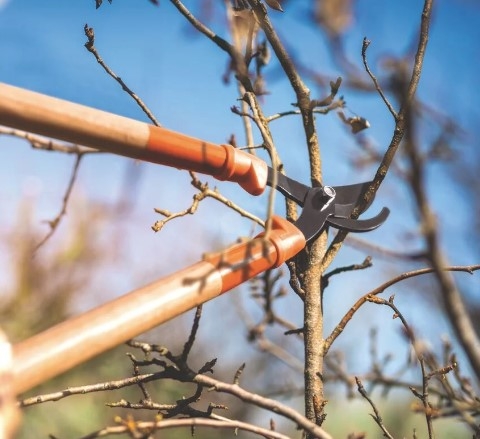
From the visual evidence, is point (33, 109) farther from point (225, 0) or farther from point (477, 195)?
point (477, 195)

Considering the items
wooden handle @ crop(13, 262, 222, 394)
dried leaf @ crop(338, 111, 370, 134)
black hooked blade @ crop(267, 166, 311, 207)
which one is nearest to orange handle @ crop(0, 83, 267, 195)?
black hooked blade @ crop(267, 166, 311, 207)

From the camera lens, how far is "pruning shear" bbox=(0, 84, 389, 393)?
73cm

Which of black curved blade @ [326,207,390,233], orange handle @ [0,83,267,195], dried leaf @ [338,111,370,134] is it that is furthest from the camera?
dried leaf @ [338,111,370,134]

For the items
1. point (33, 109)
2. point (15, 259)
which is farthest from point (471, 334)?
point (15, 259)

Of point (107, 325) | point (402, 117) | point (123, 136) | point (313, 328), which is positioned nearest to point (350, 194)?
point (402, 117)

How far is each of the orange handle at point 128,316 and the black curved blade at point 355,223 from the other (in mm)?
244

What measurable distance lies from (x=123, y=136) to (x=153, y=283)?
258 mm

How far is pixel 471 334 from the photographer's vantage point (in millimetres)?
537

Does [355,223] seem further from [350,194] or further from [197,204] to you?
[197,204]

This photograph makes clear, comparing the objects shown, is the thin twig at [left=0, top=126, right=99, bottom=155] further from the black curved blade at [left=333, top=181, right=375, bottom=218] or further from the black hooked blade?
the black curved blade at [left=333, top=181, right=375, bottom=218]

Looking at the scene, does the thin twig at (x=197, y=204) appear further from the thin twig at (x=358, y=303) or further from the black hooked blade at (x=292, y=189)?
the thin twig at (x=358, y=303)

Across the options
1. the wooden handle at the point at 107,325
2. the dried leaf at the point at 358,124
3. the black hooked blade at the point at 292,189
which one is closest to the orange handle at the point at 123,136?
the black hooked blade at the point at 292,189

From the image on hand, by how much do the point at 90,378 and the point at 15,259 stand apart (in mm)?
1002

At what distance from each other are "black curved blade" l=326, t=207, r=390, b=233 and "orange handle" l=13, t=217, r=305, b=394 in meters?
0.24
